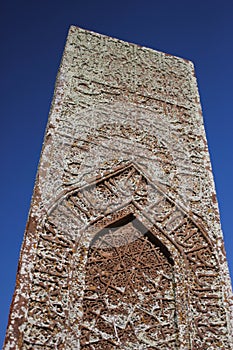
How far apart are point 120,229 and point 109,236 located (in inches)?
5.8

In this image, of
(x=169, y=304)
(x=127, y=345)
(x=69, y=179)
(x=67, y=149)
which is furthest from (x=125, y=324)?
(x=67, y=149)

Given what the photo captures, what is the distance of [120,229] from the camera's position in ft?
13.0

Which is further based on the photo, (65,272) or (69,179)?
(69,179)

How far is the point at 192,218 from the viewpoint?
4176mm

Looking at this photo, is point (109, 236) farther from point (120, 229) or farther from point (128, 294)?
point (128, 294)

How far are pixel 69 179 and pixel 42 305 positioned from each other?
1.25m

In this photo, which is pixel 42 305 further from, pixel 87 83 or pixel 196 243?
pixel 87 83

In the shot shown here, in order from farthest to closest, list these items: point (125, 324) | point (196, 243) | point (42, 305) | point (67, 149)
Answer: point (67, 149) < point (196, 243) < point (125, 324) < point (42, 305)

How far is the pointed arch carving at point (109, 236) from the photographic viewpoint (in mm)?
3250

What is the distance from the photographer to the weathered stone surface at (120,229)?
130 inches

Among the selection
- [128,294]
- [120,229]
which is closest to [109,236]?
[120,229]

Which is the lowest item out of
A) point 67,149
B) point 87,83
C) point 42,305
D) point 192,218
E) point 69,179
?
point 42,305

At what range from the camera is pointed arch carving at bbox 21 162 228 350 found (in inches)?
128

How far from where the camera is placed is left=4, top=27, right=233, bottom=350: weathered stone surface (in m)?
3.31
